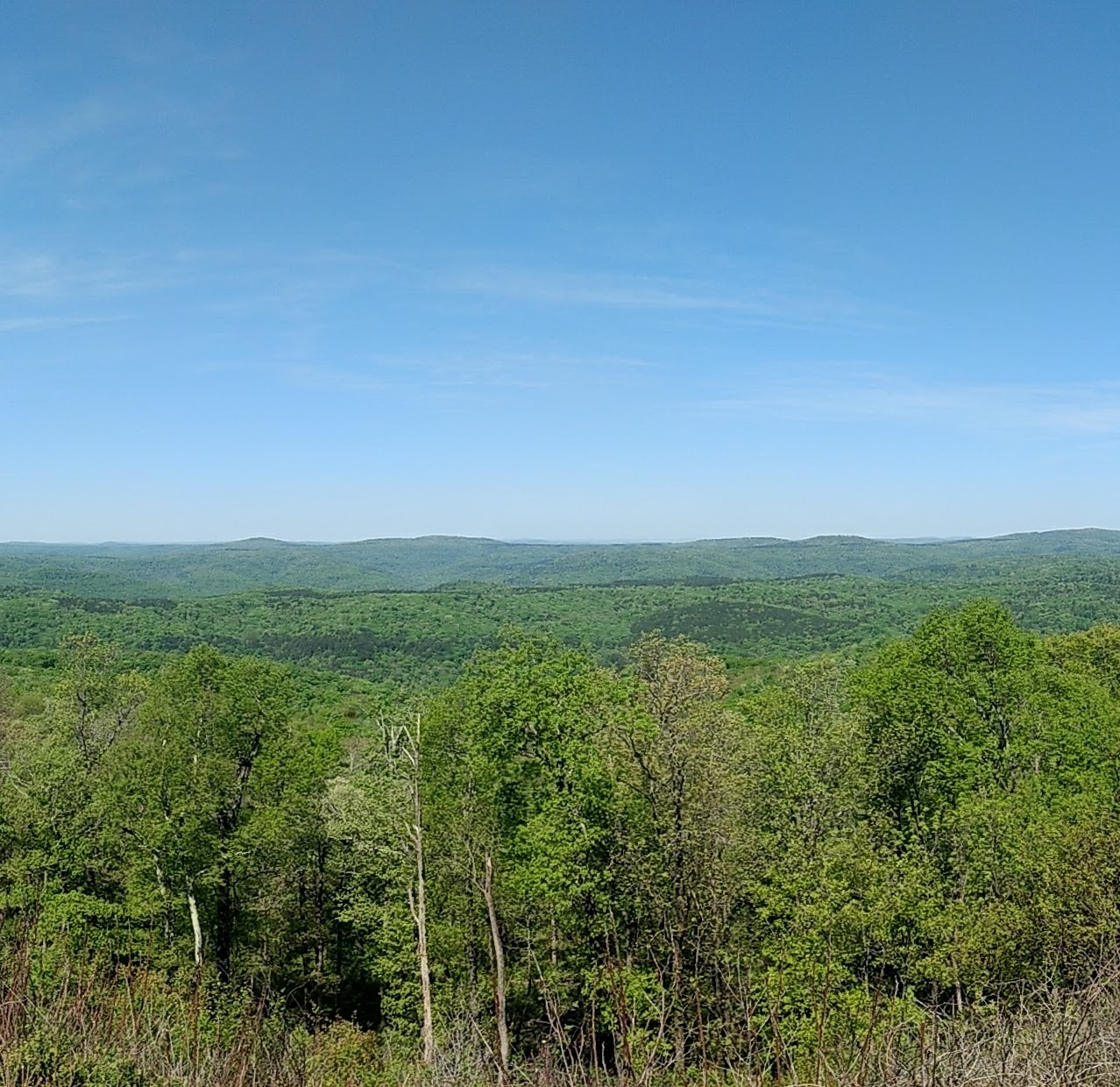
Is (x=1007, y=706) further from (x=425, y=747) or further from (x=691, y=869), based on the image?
(x=425, y=747)

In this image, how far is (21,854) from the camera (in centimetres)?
2073

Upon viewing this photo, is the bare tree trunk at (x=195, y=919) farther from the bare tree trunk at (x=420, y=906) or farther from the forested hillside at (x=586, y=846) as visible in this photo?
the bare tree trunk at (x=420, y=906)

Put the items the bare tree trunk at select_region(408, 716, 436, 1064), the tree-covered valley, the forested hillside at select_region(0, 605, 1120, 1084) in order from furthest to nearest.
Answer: the bare tree trunk at select_region(408, 716, 436, 1064)
the forested hillside at select_region(0, 605, 1120, 1084)
the tree-covered valley

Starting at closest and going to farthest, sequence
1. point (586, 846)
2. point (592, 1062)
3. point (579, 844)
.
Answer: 1. point (592, 1062)
2. point (579, 844)
3. point (586, 846)

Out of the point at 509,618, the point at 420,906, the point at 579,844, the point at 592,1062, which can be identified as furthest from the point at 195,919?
the point at 509,618

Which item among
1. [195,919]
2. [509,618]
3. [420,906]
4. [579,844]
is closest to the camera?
[579,844]

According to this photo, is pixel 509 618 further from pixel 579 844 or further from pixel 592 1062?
pixel 592 1062

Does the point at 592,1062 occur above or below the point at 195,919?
above

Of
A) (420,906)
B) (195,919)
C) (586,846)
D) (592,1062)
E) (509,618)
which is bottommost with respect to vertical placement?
(509,618)

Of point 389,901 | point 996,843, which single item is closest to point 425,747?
point 389,901

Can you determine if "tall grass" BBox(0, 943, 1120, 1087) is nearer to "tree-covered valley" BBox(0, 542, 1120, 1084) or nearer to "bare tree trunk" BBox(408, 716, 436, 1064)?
"tree-covered valley" BBox(0, 542, 1120, 1084)

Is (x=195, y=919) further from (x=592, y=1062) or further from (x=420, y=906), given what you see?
(x=592, y=1062)

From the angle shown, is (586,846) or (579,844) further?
(586,846)

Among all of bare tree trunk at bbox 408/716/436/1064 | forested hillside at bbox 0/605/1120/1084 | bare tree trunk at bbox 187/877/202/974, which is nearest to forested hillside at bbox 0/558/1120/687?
forested hillside at bbox 0/605/1120/1084
